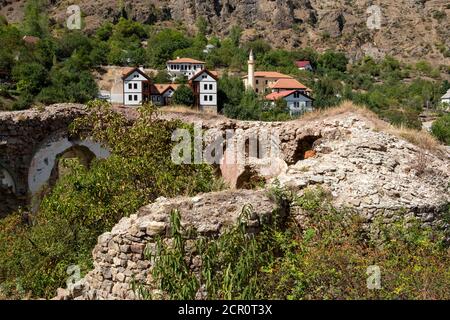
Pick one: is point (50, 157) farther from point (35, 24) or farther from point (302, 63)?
point (302, 63)

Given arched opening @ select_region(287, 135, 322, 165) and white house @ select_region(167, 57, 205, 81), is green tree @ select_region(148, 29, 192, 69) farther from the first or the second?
arched opening @ select_region(287, 135, 322, 165)

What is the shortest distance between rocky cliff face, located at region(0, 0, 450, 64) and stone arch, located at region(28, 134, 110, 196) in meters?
83.6

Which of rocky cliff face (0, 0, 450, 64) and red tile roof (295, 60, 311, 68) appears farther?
rocky cliff face (0, 0, 450, 64)

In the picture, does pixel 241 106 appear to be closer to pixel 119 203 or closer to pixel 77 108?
pixel 77 108

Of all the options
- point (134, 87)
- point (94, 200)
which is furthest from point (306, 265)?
point (134, 87)

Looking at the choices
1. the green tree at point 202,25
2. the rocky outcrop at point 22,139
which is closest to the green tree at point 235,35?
the green tree at point 202,25

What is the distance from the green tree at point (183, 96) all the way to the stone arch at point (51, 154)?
1468 inches

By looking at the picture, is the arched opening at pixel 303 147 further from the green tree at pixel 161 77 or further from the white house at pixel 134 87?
the green tree at pixel 161 77

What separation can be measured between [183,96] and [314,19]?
6558cm

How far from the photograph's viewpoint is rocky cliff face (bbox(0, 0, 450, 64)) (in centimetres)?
9806

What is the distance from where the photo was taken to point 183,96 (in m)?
52.8

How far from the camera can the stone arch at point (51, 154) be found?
13.4 meters

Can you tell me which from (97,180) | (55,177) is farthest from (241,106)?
(97,180)

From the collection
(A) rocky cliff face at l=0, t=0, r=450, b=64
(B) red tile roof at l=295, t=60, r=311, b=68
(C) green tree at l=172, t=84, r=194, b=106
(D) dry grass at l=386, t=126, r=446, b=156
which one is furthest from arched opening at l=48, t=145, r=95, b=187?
(A) rocky cliff face at l=0, t=0, r=450, b=64
